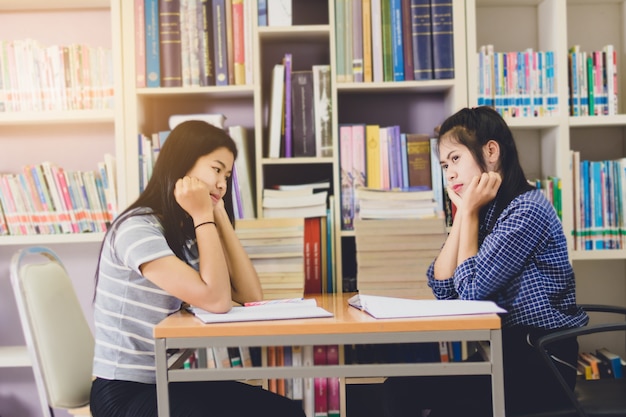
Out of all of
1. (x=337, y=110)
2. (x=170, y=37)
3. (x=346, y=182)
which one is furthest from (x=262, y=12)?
(x=346, y=182)

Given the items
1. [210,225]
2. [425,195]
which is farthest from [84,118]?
[425,195]

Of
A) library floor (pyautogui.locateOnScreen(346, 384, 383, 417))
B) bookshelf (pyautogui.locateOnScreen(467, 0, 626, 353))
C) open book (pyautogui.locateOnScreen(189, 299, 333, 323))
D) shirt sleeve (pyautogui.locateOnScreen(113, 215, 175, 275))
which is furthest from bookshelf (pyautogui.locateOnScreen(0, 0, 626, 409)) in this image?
open book (pyautogui.locateOnScreen(189, 299, 333, 323))

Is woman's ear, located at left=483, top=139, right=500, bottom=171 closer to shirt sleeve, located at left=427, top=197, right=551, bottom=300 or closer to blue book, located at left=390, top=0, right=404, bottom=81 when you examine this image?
shirt sleeve, located at left=427, top=197, right=551, bottom=300

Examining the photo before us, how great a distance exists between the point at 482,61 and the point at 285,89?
0.75 metres

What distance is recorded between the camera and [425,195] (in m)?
2.47

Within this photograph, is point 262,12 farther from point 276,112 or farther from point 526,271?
point 526,271

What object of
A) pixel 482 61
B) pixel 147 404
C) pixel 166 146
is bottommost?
pixel 147 404

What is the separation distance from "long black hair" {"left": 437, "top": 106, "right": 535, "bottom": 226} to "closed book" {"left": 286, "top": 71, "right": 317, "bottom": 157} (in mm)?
698

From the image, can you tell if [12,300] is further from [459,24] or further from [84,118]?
[459,24]

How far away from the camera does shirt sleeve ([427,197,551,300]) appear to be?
1.67 m

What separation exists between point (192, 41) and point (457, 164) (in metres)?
1.16

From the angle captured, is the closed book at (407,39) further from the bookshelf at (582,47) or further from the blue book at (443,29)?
the bookshelf at (582,47)

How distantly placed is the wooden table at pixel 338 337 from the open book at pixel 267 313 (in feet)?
0.17

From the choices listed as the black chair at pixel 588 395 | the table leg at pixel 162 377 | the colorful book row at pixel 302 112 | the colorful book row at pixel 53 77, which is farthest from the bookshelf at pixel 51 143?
the black chair at pixel 588 395
